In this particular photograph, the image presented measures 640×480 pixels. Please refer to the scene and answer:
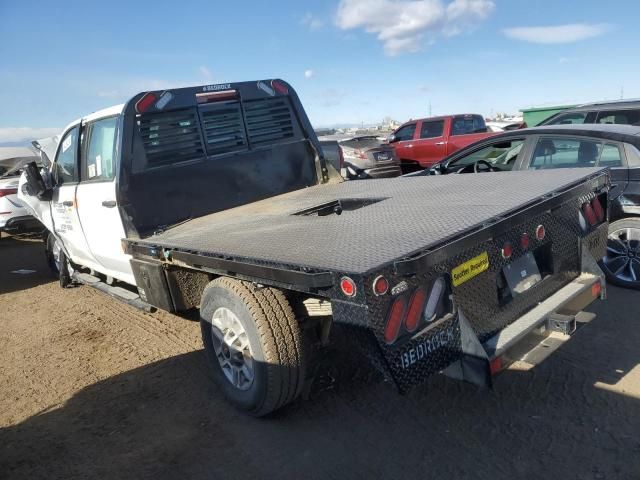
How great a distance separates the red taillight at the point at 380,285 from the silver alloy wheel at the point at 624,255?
3.68 metres

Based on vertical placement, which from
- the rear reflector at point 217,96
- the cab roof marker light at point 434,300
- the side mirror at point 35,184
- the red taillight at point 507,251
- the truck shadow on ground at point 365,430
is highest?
the rear reflector at point 217,96

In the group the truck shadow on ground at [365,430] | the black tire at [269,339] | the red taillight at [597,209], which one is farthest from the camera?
the red taillight at [597,209]

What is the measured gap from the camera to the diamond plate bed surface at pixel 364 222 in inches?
103

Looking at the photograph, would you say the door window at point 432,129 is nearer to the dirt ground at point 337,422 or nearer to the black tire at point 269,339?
the dirt ground at point 337,422

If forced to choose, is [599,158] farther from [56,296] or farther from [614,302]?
[56,296]

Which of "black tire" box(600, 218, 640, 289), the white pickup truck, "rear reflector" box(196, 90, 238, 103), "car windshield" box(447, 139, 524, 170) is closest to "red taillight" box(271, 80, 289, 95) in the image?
the white pickup truck

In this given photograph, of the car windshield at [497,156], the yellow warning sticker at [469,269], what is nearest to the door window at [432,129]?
the car windshield at [497,156]

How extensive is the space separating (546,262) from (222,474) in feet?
7.71

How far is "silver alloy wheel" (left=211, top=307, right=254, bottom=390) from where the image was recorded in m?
3.36

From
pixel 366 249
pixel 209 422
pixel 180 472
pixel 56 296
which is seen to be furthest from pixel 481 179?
pixel 56 296

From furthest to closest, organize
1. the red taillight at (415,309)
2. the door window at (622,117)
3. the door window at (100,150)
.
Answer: the door window at (622,117)
the door window at (100,150)
the red taillight at (415,309)

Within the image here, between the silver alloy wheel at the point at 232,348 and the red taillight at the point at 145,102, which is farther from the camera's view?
the red taillight at the point at 145,102

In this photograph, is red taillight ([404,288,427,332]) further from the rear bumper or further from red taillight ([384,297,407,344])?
the rear bumper

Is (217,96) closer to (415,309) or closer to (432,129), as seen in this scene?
(415,309)
